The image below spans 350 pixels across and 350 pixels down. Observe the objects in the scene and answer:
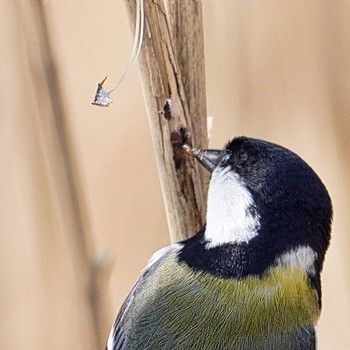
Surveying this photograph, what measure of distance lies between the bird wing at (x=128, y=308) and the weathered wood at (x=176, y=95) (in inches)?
1.9

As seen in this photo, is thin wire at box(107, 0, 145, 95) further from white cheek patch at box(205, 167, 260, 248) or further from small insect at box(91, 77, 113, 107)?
white cheek patch at box(205, 167, 260, 248)

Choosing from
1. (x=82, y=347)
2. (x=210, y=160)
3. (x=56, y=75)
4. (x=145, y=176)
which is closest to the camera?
(x=56, y=75)

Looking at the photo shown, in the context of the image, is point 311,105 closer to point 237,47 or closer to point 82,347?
point 237,47

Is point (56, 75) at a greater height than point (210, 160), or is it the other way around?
point (56, 75)

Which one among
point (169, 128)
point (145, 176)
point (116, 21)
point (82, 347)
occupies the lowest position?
point (82, 347)

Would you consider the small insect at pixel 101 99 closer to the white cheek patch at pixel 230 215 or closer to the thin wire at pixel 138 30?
the thin wire at pixel 138 30

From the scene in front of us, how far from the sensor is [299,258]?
73 cm

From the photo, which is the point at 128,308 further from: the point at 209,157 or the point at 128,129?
the point at 128,129

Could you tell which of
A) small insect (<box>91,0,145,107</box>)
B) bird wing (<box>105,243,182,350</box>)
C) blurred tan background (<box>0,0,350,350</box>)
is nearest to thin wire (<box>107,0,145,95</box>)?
small insect (<box>91,0,145,107</box>)

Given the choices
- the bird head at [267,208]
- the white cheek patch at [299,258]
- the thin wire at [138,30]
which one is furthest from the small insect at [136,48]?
the white cheek patch at [299,258]

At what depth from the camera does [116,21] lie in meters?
1.10

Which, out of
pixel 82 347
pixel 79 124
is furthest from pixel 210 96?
pixel 82 347

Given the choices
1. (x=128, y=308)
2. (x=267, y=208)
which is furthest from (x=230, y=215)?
(x=128, y=308)

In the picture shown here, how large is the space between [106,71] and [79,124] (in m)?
0.10
